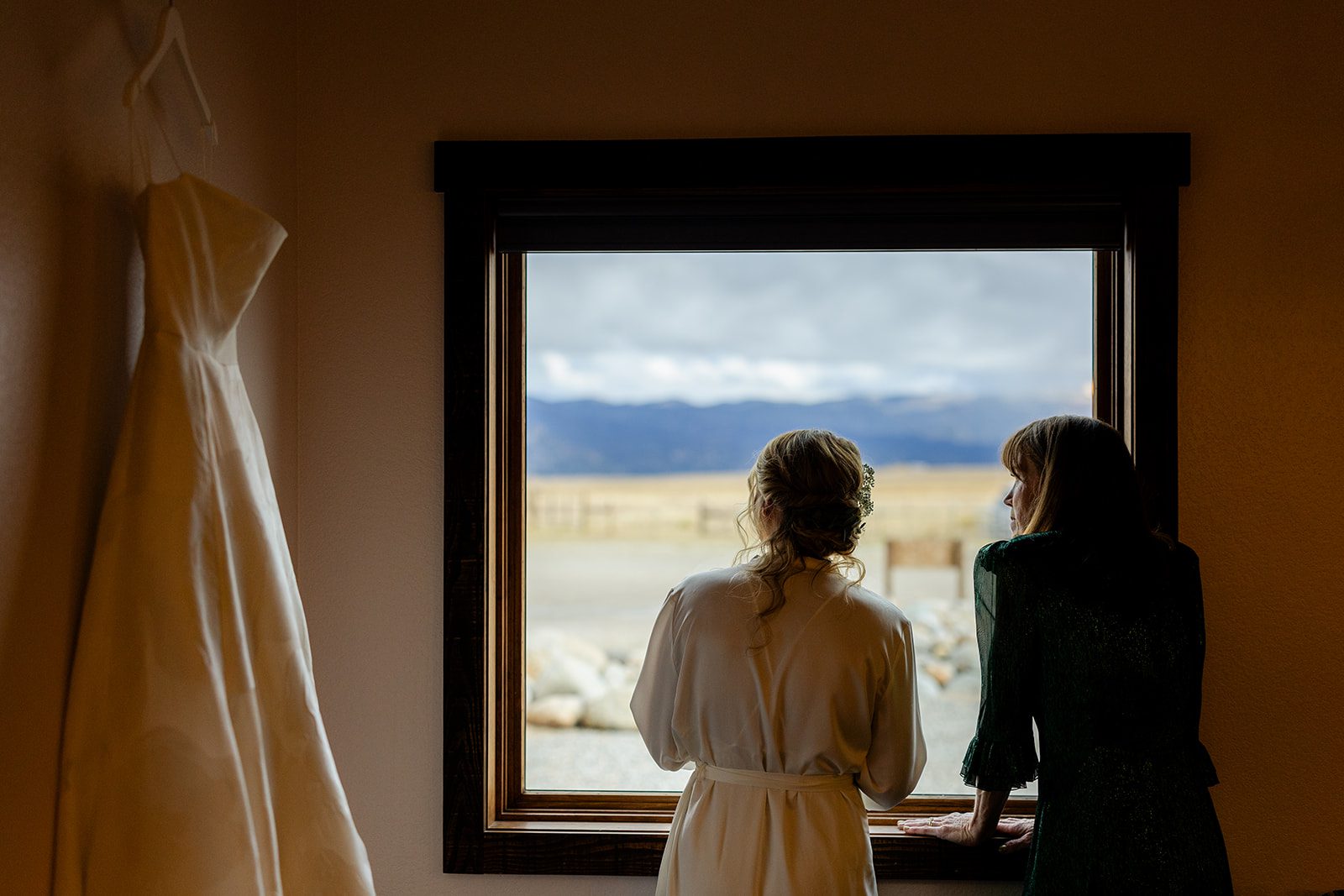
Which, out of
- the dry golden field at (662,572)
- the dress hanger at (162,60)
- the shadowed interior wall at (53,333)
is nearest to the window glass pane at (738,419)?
the dry golden field at (662,572)

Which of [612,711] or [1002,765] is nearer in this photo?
[1002,765]

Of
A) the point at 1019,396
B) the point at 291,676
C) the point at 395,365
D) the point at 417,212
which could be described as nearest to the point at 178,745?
the point at 291,676

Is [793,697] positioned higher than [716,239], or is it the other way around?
[716,239]

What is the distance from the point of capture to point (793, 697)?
131 centimetres

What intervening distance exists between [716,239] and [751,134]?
20 centimetres

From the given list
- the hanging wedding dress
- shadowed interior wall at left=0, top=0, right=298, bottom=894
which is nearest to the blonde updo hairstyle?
the hanging wedding dress

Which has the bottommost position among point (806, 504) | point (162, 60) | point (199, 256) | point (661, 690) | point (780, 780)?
point (780, 780)

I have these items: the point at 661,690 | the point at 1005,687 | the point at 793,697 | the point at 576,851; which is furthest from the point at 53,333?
the point at 1005,687

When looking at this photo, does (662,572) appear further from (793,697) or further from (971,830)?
(971,830)

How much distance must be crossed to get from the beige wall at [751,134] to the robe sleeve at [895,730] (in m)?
0.34

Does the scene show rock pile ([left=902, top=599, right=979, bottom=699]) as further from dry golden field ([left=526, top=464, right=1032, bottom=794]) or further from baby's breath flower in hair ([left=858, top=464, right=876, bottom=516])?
baby's breath flower in hair ([left=858, top=464, right=876, bottom=516])

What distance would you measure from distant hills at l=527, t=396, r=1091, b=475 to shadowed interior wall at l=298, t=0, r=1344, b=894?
8.9 inches

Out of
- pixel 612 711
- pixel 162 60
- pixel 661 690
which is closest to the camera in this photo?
pixel 162 60

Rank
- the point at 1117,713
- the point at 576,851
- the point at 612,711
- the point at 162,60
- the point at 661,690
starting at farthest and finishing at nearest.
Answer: the point at 612,711, the point at 576,851, the point at 661,690, the point at 1117,713, the point at 162,60
